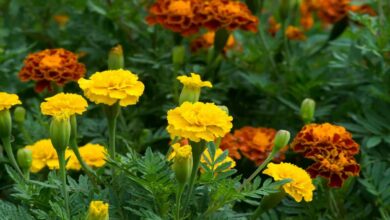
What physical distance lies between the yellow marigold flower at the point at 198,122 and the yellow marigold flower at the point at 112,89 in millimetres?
85

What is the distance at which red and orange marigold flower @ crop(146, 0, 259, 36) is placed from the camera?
1632 mm

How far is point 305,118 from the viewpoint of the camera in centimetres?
144

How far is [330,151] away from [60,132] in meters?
0.51

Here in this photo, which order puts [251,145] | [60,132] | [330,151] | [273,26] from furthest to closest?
[273,26]
[251,145]
[330,151]
[60,132]

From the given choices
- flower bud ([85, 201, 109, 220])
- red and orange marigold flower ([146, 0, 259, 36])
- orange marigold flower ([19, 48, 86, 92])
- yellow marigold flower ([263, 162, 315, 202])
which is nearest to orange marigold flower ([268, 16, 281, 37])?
red and orange marigold flower ([146, 0, 259, 36])

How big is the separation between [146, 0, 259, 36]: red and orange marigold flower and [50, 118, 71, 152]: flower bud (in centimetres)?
67

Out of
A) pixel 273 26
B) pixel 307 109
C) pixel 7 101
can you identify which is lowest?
pixel 273 26

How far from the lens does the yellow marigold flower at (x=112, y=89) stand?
104cm

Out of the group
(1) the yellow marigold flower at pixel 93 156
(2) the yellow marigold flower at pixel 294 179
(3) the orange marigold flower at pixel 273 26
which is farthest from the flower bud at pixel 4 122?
(3) the orange marigold flower at pixel 273 26

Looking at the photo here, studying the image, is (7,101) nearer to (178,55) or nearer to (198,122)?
(198,122)

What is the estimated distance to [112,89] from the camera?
1.05m

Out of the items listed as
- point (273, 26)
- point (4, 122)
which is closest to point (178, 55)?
point (4, 122)

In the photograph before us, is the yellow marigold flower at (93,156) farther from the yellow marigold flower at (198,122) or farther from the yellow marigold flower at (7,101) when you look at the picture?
the yellow marigold flower at (198,122)

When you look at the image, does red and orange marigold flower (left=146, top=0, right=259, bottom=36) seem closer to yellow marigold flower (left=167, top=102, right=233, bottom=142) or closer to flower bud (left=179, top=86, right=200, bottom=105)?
flower bud (left=179, top=86, right=200, bottom=105)
